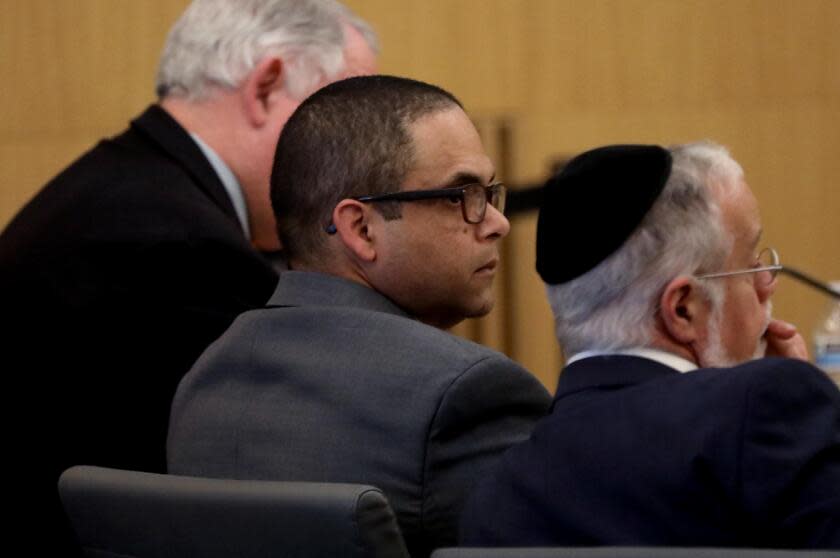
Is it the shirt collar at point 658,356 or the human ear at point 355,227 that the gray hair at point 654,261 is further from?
the human ear at point 355,227

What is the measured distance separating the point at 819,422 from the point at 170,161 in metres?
1.48

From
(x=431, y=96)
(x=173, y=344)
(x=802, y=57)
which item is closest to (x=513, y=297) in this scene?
(x=802, y=57)

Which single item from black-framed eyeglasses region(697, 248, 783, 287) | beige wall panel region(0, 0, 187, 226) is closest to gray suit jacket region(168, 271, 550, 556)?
black-framed eyeglasses region(697, 248, 783, 287)

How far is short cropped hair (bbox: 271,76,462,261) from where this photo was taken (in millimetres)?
1778

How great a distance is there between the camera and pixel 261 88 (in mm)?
2621

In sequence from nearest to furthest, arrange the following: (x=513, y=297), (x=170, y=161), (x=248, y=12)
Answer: (x=170, y=161) → (x=248, y=12) → (x=513, y=297)

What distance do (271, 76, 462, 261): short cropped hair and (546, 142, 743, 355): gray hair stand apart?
0.35 m

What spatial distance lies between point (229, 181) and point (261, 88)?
0.18 m

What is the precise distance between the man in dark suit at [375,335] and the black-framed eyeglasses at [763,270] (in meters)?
0.25

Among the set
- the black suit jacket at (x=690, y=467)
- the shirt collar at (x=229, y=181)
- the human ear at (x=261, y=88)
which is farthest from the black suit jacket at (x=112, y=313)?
the black suit jacket at (x=690, y=467)

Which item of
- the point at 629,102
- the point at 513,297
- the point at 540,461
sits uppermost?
the point at 540,461

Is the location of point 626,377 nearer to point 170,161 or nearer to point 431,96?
point 431,96

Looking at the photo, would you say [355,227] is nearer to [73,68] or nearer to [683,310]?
[683,310]

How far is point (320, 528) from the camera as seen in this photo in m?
1.27
